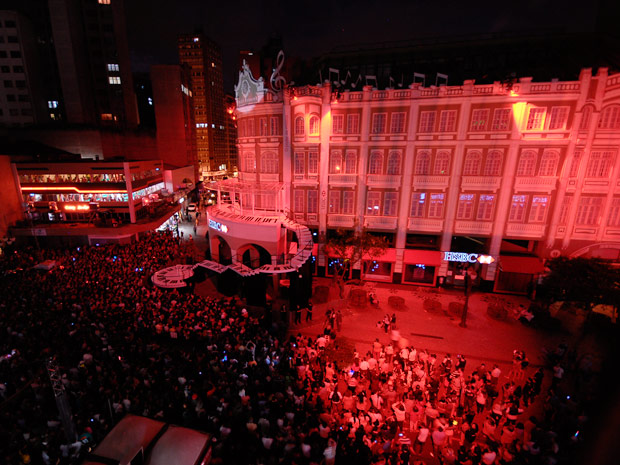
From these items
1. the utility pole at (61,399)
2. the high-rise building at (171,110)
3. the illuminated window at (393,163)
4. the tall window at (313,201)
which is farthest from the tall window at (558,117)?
the high-rise building at (171,110)

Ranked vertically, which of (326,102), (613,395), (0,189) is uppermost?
(326,102)

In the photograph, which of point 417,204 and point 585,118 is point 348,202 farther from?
point 585,118

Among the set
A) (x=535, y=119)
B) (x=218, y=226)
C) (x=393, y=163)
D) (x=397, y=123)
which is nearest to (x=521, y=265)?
(x=535, y=119)

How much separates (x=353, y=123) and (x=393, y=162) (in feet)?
14.6

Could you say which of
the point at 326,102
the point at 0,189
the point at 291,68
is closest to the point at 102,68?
the point at 0,189

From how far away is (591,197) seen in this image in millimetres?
21578

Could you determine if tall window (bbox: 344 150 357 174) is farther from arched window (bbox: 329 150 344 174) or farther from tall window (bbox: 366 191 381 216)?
tall window (bbox: 366 191 381 216)

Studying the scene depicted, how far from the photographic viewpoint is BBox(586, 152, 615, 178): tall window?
2074 cm

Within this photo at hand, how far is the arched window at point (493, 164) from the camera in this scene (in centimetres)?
2247

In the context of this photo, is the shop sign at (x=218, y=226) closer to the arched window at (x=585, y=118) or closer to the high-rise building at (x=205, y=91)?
the arched window at (x=585, y=118)

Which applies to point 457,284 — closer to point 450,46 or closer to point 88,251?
point 450,46

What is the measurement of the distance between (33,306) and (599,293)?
107 ft

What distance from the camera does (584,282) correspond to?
18.5 metres

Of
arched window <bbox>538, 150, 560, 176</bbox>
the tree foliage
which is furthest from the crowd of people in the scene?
arched window <bbox>538, 150, 560, 176</bbox>
